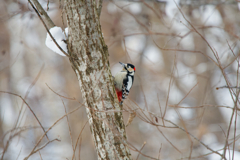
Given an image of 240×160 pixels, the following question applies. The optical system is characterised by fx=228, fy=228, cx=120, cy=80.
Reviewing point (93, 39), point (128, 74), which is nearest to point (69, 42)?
point (93, 39)

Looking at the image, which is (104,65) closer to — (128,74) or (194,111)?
(128,74)

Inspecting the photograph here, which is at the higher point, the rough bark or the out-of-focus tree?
the out-of-focus tree

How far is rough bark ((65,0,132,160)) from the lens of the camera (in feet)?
8.02

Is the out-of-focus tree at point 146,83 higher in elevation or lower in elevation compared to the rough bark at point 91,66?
higher

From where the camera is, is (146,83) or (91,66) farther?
(146,83)

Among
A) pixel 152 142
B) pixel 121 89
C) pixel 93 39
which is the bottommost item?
pixel 93 39

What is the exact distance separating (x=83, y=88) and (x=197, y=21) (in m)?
7.73

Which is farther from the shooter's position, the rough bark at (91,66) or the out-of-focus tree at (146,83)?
the out-of-focus tree at (146,83)

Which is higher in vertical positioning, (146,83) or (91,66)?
(146,83)

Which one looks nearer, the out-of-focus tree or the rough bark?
the rough bark

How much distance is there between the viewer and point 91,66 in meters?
2.48

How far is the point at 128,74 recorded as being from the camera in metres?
5.05

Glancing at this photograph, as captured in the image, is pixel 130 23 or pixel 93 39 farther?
pixel 130 23

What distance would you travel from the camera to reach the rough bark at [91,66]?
2445 mm
